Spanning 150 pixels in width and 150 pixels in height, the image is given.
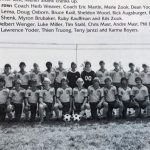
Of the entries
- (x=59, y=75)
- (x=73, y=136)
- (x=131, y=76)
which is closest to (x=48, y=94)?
(x=59, y=75)

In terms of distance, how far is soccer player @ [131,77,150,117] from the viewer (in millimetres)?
2023

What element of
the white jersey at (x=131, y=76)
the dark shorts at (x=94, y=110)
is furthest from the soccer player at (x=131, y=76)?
the dark shorts at (x=94, y=110)

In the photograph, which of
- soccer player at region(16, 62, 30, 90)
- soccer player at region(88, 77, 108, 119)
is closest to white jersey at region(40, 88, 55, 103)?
soccer player at region(16, 62, 30, 90)

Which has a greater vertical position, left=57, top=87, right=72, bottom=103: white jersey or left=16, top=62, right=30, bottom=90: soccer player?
left=16, top=62, right=30, bottom=90: soccer player

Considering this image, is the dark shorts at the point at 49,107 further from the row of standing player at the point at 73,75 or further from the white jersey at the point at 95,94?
the white jersey at the point at 95,94

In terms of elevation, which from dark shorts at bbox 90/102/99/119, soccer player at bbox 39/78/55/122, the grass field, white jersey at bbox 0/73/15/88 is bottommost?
the grass field

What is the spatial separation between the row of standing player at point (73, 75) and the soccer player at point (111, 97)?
4 centimetres

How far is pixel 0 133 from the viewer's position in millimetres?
1772

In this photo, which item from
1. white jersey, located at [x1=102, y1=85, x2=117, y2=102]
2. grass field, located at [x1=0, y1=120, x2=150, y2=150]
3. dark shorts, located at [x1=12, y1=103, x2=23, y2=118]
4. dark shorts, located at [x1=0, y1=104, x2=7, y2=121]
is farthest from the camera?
white jersey, located at [x1=102, y1=85, x2=117, y2=102]

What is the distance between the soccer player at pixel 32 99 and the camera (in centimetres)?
197

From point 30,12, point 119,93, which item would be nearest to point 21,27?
point 30,12

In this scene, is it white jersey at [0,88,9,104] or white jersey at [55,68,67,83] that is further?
white jersey at [55,68,67,83]

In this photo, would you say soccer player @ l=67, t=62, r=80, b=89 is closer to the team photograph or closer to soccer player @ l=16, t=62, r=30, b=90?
the team photograph

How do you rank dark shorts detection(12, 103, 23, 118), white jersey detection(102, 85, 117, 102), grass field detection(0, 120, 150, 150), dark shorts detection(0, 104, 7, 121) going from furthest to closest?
white jersey detection(102, 85, 117, 102), dark shorts detection(12, 103, 23, 118), dark shorts detection(0, 104, 7, 121), grass field detection(0, 120, 150, 150)
